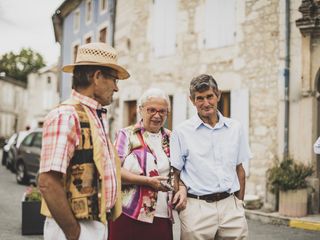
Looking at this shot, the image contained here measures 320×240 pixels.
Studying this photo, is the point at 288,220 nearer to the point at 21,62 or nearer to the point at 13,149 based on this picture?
the point at 13,149

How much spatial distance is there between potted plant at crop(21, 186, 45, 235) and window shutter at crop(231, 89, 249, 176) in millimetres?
5139

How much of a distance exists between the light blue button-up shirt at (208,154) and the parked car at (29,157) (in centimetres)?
1104

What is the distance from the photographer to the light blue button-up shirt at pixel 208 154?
336 centimetres

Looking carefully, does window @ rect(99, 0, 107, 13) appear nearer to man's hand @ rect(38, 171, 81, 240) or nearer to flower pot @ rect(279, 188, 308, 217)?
flower pot @ rect(279, 188, 308, 217)

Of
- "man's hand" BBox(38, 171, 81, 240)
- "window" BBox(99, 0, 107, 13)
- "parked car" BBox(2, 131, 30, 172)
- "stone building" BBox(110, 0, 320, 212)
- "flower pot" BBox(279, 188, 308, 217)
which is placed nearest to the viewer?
"man's hand" BBox(38, 171, 81, 240)

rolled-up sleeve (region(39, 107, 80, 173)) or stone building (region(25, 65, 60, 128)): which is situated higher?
stone building (region(25, 65, 60, 128))

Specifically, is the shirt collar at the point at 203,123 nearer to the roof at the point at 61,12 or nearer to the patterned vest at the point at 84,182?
the patterned vest at the point at 84,182

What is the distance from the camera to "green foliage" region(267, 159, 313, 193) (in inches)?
364

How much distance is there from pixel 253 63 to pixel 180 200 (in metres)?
8.15

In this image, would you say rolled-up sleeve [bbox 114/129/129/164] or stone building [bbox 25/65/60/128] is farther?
stone building [bbox 25/65/60/128]

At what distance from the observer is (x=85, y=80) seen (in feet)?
8.41

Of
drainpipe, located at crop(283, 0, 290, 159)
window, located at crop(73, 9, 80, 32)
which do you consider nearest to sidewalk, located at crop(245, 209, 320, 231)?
drainpipe, located at crop(283, 0, 290, 159)

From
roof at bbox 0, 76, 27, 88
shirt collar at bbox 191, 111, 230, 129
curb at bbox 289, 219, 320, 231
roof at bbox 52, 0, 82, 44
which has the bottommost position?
curb at bbox 289, 219, 320, 231

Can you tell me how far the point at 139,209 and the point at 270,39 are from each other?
796 cm
